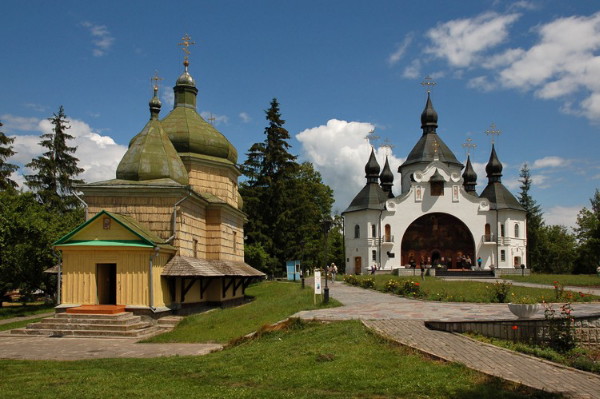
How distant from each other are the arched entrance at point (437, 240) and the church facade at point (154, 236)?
25.6 meters

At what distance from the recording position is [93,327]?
17.4 m

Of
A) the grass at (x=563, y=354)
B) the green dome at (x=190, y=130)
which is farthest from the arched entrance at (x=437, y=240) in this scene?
the grass at (x=563, y=354)

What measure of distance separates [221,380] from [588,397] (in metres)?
5.43

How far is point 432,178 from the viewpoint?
48938 millimetres

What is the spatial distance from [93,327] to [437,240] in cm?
3673

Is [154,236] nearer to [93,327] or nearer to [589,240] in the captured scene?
[93,327]

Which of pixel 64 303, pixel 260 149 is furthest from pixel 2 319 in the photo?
pixel 260 149

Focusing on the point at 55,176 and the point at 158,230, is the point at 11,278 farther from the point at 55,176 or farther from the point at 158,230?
the point at 55,176

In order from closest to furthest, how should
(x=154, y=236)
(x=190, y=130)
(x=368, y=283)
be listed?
(x=154, y=236), (x=190, y=130), (x=368, y=283)

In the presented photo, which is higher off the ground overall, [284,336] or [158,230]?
[158,230]

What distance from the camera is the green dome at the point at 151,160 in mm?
21656

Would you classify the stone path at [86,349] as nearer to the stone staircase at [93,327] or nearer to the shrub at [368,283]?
the stone staircase at [93,327]

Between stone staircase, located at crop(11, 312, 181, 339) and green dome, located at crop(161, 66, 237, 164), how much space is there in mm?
10642

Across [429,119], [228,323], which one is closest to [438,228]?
[429,119]
